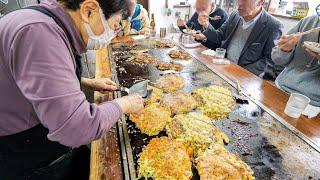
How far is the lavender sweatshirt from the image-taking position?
0.90 m

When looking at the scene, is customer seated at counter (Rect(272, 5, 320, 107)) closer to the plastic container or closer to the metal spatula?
the plastic container

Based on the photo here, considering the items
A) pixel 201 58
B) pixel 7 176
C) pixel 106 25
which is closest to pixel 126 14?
pixel 106 25

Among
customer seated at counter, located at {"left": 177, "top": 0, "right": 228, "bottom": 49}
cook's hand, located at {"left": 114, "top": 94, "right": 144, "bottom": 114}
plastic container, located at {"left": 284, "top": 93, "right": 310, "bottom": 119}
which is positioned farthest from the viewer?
customer seated at counter, located at {"left": 177, "top": 0, "right": 228, "bottom": 49}

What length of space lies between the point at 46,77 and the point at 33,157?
29.6 inches

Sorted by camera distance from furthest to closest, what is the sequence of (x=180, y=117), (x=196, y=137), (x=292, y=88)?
(x=292, y=88) → (x=180, y=117) → (x=196, y=137)

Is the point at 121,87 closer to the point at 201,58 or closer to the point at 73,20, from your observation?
the point at 73,20

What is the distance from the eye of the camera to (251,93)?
215cm

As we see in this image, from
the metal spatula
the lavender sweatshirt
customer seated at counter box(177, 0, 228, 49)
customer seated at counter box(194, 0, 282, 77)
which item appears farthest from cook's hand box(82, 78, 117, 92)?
customer seated at counter box(177, 0, 228, 49)

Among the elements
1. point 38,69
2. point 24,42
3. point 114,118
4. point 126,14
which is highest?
point 126,14

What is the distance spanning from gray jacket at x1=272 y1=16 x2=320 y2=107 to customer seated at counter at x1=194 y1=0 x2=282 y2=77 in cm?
66

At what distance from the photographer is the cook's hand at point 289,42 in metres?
2.42

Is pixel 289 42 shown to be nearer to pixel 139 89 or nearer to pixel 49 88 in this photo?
pixel 139 89

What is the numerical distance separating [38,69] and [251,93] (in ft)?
6.29

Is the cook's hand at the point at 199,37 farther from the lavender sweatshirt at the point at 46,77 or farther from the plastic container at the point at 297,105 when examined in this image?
the lavender sweatshirt at the point at 46,77
